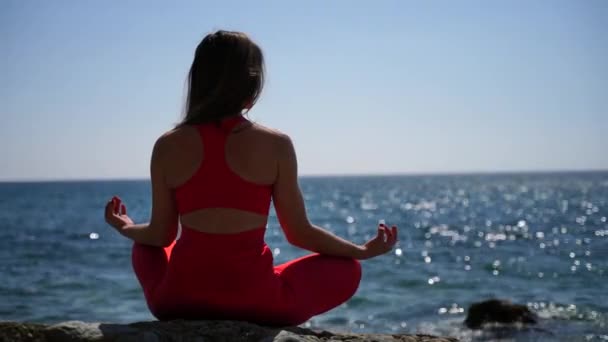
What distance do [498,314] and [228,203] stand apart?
22.1ft

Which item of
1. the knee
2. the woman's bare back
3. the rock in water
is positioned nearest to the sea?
the rock in water

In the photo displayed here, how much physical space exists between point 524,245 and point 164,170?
1893 cm

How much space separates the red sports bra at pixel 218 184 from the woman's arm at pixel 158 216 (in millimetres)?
129

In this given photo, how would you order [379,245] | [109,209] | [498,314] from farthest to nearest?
[498,314] → [109,209] → [379,245]

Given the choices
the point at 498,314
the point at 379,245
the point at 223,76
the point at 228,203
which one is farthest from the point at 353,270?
Result: the point at 498,314

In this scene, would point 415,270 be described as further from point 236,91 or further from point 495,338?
point 236,91

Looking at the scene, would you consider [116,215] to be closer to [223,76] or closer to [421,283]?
[223,76]

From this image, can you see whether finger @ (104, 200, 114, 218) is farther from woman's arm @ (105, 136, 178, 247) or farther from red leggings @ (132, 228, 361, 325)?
red leggings @ (132, 228, 361, 325)

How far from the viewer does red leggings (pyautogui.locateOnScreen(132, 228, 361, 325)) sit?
3068 mm

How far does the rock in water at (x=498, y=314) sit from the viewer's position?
352 inches

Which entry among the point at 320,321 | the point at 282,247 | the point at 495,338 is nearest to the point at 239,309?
the point at 495,338

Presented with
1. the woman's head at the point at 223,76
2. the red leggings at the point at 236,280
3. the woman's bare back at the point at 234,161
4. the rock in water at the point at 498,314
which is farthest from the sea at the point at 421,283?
the woman's head at the point at 223,76

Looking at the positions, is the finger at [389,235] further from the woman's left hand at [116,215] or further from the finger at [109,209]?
the finger at [109,209]

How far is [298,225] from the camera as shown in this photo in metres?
3.18
